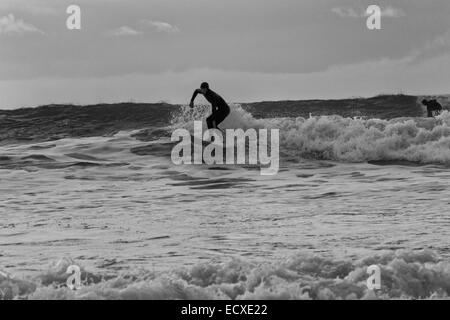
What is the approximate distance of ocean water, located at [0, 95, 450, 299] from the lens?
683 centimetres

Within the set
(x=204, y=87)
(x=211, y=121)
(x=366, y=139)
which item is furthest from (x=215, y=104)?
(x=366, y=139)

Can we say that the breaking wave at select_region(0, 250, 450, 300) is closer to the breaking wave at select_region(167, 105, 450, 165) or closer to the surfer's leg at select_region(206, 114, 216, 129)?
the breaking wave at select_region(167, 105, 450, 165)

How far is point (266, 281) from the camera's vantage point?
674 centimetres

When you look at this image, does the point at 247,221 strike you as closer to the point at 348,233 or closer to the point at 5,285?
the point at 348,233

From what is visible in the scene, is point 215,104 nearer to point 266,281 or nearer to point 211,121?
point 211,121

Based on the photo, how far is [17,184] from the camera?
583 inches

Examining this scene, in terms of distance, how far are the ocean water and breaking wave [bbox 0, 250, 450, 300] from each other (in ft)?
0.05

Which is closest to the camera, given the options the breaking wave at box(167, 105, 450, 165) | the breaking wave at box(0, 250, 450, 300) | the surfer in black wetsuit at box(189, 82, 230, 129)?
the breaking wave at box(0, 250, 450, 300)

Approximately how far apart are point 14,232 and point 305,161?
9841 millimetres

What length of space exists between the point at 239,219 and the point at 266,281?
12.8 ft

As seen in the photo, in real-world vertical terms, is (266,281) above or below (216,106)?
below

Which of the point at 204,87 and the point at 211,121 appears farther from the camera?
the point at 211,121

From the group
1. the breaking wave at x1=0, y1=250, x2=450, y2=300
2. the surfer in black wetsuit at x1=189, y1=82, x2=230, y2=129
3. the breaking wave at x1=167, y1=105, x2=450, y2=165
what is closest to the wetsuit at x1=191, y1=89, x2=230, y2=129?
the surfer in black wetsuit at x1=189, y1=82, x2=230, y2=129
